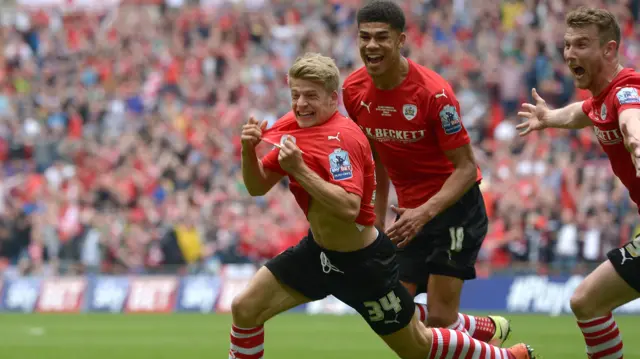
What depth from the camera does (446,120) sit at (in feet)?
28.2

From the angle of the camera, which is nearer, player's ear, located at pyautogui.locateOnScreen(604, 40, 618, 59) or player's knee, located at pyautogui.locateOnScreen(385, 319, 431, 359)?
player's knee, located at pyautogui.locateOnScreen(385, 319, 431, 359)

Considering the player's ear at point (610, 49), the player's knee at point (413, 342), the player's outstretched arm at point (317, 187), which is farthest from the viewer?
the player's ear at point (610, 49)

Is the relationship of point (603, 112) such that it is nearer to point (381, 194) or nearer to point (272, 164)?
point (381, 194)

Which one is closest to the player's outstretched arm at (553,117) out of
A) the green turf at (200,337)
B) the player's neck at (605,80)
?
the player's neck at (605,80)

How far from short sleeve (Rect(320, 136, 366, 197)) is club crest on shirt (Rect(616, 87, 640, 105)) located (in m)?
1.80

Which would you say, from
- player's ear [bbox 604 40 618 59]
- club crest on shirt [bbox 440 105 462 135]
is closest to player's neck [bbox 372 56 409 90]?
club crest on shirt [bbox 440 105 462 135]

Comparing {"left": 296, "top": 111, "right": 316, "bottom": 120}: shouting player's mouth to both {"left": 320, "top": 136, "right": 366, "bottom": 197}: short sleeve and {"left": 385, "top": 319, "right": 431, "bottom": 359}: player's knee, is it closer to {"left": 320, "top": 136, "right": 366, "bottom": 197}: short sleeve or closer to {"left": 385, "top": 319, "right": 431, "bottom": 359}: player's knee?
{"left": 320, "top": 136, "right": 366, "bottom": 197}: short sleeve

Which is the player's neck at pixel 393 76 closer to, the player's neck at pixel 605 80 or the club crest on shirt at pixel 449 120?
the club crest on shirt at pixel 449 120

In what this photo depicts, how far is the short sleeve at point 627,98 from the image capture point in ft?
25.2

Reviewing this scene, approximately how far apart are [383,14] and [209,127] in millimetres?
15293

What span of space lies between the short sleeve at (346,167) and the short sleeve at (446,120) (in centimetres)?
117

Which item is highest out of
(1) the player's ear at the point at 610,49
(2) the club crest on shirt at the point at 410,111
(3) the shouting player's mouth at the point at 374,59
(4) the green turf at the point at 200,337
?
(1) the player's ear at the point at 610,49

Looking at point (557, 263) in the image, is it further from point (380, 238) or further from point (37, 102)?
point (37, 102)

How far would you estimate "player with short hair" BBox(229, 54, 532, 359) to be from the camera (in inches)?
294
